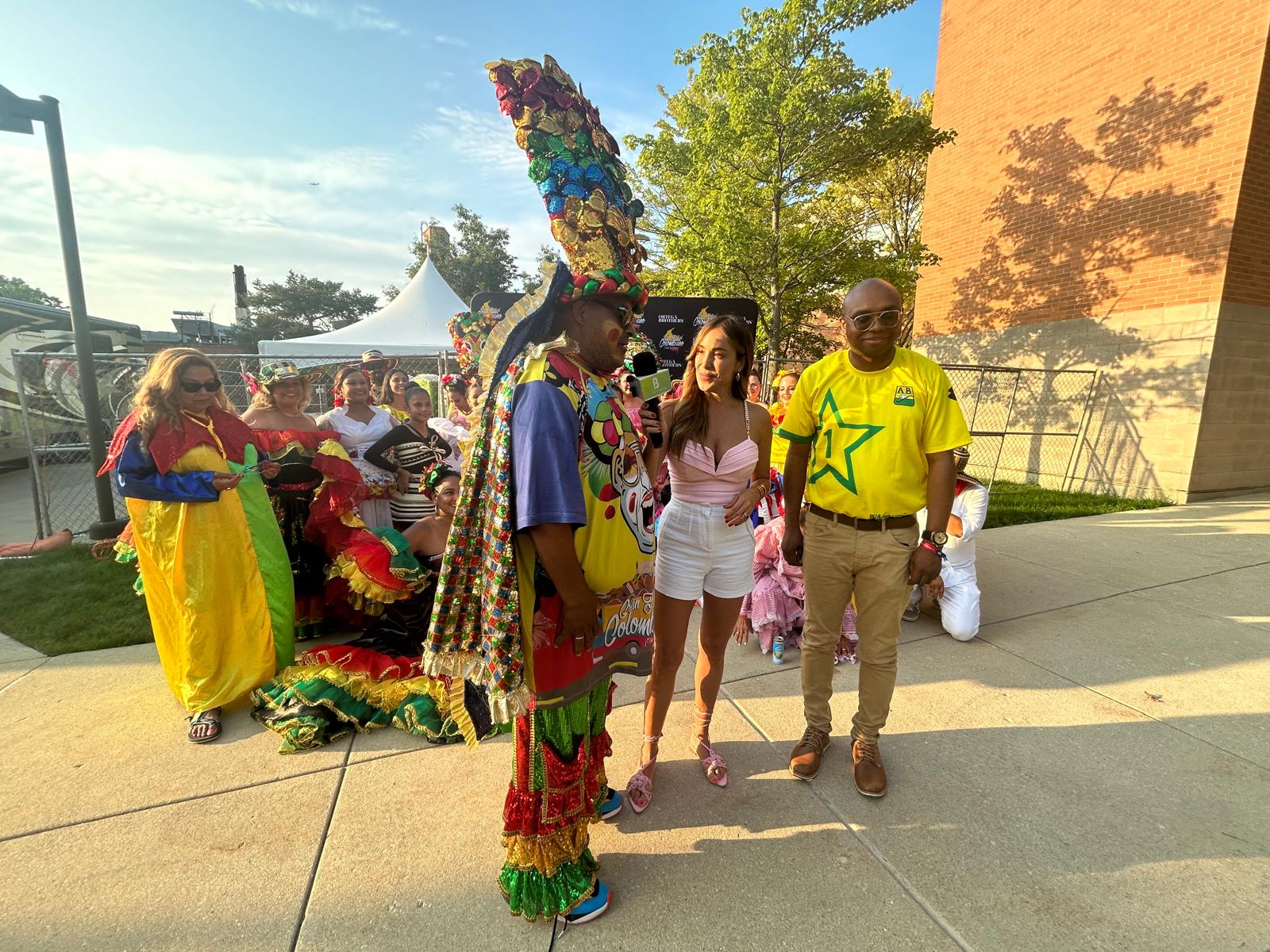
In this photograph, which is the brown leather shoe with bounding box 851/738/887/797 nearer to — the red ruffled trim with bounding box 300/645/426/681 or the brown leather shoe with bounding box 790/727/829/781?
the brown leather shoe with bounding box 790/727/829/781

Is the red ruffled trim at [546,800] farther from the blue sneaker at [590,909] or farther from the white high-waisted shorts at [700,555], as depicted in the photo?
the white high-waisted shorts at [700,555]

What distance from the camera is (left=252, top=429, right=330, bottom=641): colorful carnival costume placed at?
13.0 feet

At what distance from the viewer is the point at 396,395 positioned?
5.21 m

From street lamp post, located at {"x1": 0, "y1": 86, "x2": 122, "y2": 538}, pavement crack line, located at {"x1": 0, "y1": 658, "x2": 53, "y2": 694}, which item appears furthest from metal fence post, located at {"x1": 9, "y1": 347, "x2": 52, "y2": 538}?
pavement crack line, located at {"x1": 0, "y1": 658, "x2": 53, "y2": 694}

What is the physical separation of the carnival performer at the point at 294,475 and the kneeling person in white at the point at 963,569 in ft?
14.1

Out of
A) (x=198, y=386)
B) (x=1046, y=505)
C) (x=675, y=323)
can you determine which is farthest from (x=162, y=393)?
(x=1046, y=505)

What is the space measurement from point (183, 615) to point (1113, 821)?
4249mm

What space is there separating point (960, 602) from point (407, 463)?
3.90 m

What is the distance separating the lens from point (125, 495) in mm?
2787

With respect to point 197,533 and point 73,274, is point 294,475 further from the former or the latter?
point 73,274

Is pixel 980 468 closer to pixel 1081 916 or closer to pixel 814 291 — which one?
pixel 814 291

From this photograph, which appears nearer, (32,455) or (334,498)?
(334,498)

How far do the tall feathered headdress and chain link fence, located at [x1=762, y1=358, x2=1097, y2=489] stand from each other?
7783mm

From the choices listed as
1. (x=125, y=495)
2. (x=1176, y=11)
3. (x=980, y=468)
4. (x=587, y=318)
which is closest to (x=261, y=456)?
(x=125, y=495)
